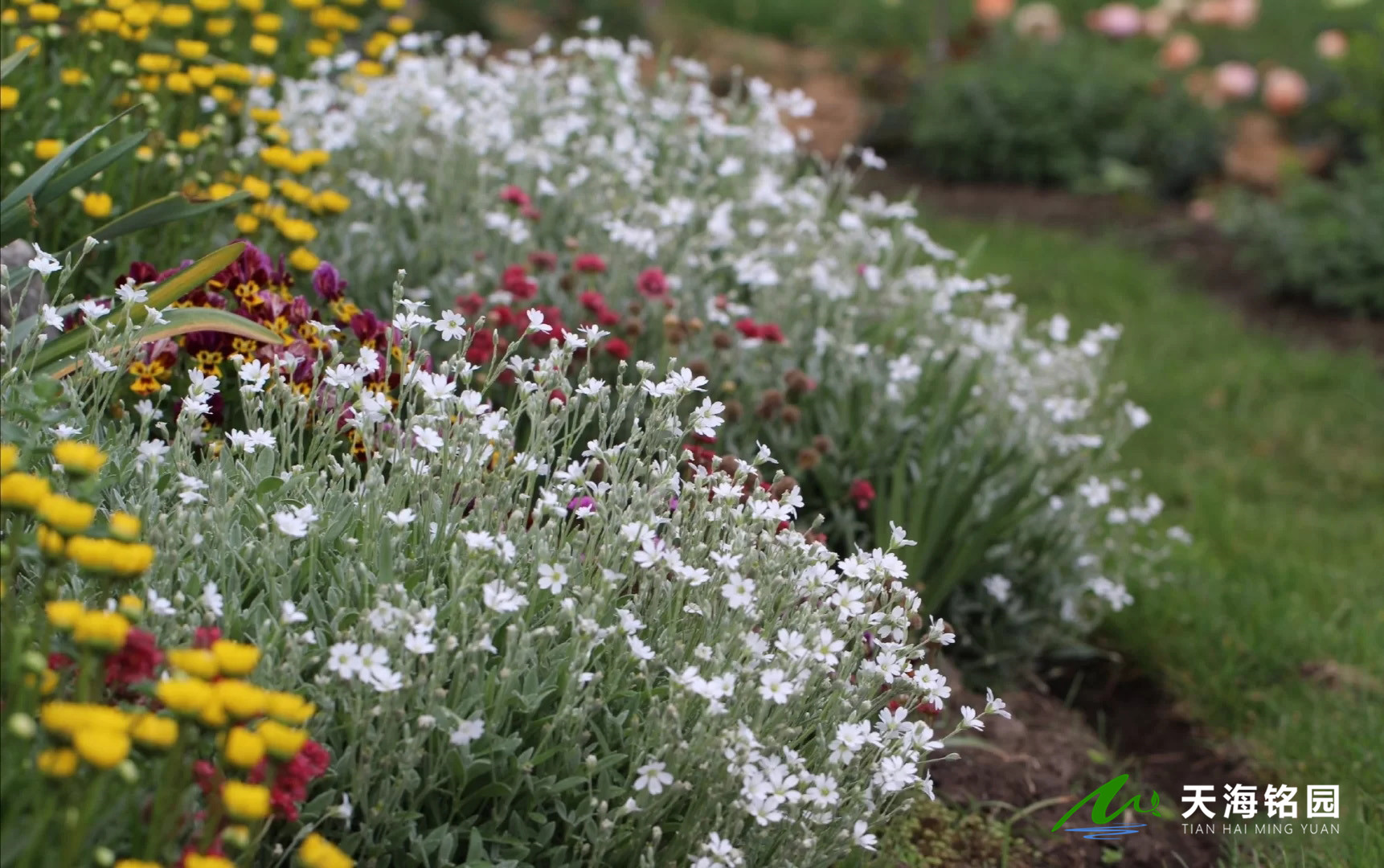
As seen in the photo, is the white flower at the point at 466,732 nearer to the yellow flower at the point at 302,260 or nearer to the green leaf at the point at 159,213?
the green leaf at the point at 159,213

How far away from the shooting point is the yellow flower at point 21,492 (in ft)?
5.34

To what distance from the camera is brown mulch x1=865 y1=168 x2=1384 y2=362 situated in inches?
257

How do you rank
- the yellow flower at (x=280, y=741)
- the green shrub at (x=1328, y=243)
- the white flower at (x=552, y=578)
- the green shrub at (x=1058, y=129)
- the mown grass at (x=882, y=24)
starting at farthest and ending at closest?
the mown grass at (x=882, y=24) → the green shrub at (x=1058, y=129) → the green shrub at (x=1328, y=243) → the white flower at (x=552, y=578) → the yellow flower at (x=280, y=741)

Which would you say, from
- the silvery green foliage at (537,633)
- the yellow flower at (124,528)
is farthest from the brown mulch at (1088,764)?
the yellow flower at (124,528)

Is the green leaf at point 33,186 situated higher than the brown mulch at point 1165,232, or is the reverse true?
the green leaf at point 33,186

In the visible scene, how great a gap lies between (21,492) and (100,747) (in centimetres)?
37

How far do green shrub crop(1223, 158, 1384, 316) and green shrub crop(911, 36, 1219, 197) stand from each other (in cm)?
136

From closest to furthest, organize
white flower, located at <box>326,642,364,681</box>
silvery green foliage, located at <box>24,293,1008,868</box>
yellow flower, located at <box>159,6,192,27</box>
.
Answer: white flower, located at <box>326,642,364,681</box>, silvery green foliage, located at <box>24,293,1008,868</box>, yellow flower, located at <box>159,6,192,27</box>

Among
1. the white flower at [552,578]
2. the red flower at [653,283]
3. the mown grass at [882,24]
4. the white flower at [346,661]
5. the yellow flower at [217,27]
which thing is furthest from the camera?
the mown grass at [882,24]

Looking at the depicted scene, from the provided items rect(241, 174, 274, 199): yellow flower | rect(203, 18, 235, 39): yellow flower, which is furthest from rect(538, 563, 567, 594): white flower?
rect(203, 18, 235, 39): yellow flower

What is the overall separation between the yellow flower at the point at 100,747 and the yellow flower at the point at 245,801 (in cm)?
12

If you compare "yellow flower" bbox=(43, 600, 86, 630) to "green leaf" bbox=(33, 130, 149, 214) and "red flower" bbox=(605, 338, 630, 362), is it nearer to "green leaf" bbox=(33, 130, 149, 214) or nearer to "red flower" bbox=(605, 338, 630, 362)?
"green leaf" bbox=(33, 130, 149, 214)

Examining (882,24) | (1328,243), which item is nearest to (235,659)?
(1328,243)

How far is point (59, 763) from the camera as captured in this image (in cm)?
147
